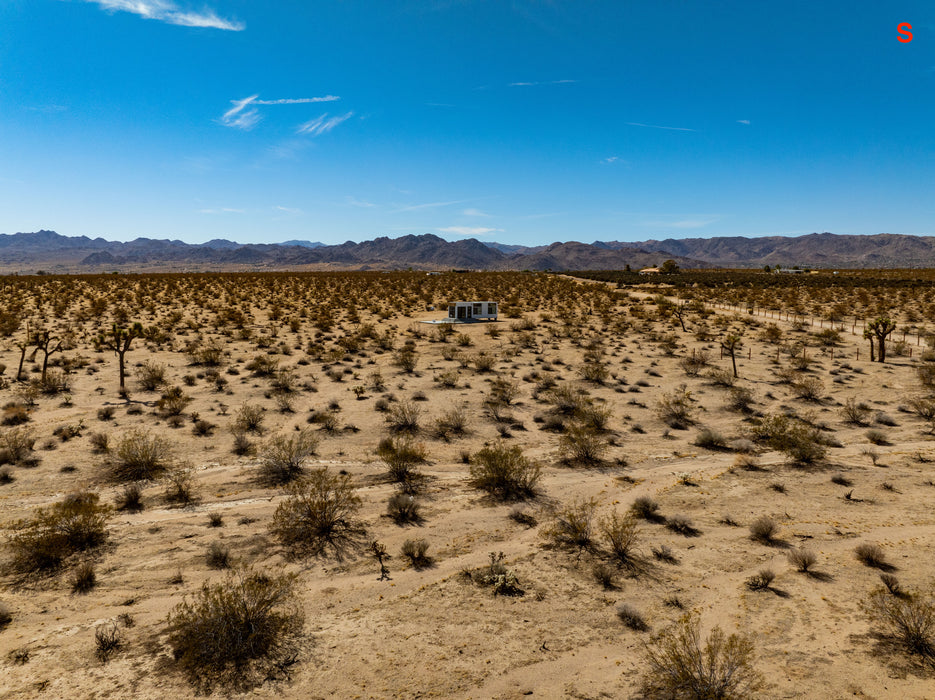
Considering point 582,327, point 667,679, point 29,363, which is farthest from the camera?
point 582,327

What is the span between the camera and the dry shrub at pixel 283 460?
471 inches

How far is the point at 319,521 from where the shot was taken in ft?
31.6

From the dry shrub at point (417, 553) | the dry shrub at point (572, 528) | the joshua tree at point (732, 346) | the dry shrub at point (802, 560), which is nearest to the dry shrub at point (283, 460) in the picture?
the dry shrub at point (417, 553)

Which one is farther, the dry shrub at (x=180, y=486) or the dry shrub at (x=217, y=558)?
the dry shrub at (x=180, y=486)

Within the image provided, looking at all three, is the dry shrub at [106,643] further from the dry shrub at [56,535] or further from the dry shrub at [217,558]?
the dry shrub at [56,535]

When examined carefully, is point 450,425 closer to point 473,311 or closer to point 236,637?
point 236,637

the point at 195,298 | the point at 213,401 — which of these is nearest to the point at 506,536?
the point at 213,401

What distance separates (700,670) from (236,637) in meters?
6.08

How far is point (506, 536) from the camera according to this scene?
9648mm

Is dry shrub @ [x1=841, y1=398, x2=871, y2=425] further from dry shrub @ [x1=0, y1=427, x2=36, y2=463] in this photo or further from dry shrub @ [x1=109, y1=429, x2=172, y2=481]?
dry shrub @ [x1=0, y1=427, x2=36, y2=463]

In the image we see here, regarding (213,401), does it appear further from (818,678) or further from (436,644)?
(818,678)

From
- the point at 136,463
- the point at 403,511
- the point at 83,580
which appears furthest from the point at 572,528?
the point at 136,463

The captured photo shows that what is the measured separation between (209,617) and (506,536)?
5.39 meters

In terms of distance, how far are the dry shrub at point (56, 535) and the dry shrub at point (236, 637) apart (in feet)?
10.3
